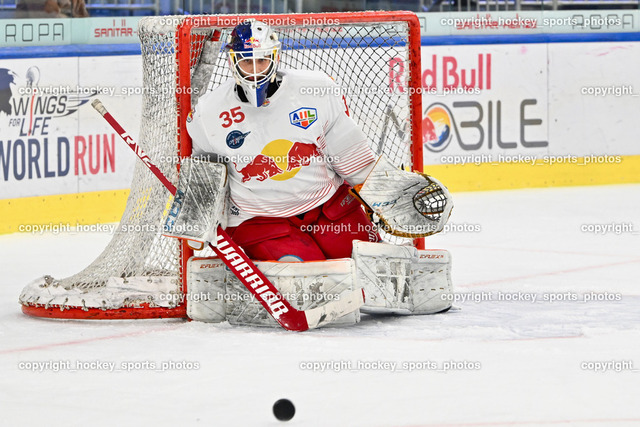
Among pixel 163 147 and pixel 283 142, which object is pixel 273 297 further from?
pixel 163 147

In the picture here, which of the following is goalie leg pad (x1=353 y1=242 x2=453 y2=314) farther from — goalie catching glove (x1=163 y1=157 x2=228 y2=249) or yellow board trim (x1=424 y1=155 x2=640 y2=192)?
yellow board trim (x1=424 y1=155 x2=640 y2=192)

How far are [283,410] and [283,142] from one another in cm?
148

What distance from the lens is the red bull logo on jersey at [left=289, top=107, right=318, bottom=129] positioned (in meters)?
3.95

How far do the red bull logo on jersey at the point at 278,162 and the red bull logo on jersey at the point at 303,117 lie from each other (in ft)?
0.22

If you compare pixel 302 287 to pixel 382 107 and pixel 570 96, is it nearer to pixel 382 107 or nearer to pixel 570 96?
pixel 382 107

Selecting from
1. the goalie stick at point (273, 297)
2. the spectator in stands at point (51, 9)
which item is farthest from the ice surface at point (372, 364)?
the spectator in stands at point (51, 9)

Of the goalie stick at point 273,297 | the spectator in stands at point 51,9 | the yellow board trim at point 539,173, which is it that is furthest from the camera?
the yellow board trim at point 539,173

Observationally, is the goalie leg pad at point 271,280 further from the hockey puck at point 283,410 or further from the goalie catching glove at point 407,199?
the hockey puck at point 283,410

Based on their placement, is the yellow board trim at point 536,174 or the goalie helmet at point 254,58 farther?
the yellow board trim at point 536,174

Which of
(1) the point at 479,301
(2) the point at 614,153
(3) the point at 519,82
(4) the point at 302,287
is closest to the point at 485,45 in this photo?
(3) the point at 519,82

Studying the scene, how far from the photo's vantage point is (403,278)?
4.04 metres

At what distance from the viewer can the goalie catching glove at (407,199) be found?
13.1 ft

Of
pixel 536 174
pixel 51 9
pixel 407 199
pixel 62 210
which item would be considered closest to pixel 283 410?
pixel 407 199

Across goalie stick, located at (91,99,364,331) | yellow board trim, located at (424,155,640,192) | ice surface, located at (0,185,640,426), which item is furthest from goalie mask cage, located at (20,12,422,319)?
yellow board trim, located at (424,155,640,192)
